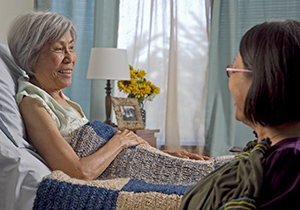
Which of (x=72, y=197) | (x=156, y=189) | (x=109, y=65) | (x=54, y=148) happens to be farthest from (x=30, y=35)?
(x=109, y=65)

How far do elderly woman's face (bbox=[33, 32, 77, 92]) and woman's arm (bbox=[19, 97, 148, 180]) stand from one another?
20cm

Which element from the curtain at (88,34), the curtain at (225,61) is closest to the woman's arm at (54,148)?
the curtain at (88,34)

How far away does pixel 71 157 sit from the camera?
115 centimetres

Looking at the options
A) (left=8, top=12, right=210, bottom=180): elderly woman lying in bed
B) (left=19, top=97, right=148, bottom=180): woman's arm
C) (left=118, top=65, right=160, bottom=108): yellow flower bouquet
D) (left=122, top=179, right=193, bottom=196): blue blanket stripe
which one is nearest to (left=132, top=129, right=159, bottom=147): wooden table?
(left=118, top=65, right=160, bottom=108): yellow flower bouquet

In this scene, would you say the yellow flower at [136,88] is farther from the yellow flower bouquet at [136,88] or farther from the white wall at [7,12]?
the white wall at [7,12]

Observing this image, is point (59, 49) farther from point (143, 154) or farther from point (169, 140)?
point (169, 140)

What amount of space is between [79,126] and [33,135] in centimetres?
23

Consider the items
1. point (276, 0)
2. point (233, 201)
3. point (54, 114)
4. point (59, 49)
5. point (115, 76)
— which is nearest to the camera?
point (233, 201)

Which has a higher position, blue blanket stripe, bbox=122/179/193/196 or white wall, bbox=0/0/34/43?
white wall, bbox=0/0/34/43

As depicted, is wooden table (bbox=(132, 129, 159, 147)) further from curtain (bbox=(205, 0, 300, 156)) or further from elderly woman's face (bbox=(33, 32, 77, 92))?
elderly woman's face (bbox=(33, 32, 77, 92))

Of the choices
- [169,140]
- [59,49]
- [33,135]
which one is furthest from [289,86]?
[169,140]

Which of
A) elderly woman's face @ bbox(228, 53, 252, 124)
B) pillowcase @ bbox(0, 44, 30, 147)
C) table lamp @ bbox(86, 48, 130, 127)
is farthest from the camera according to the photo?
table lamp @ bbox(86, 48, 130, 127)

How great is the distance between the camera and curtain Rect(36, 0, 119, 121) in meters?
3.17

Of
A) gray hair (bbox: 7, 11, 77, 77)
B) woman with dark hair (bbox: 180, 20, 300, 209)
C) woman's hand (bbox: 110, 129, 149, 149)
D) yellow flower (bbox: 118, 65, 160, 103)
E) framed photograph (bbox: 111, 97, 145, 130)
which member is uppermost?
gray hair (bbox: 7, 11, 77, 77)
